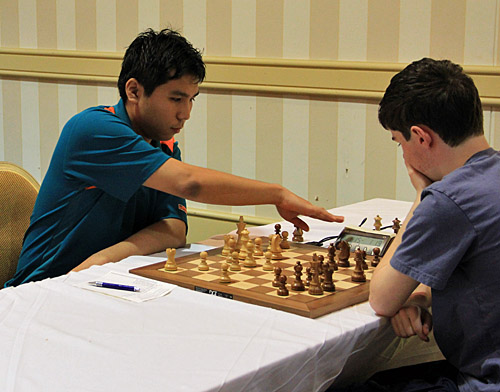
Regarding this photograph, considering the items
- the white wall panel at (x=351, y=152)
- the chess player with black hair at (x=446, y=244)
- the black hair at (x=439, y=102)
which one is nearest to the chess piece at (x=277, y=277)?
the chess player with black hair at (x=446, y=244)

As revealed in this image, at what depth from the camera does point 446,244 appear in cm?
135

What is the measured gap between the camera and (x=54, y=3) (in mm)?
4871

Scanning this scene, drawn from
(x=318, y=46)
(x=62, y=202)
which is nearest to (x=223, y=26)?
(x=318, y=46)

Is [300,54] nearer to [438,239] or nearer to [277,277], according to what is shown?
[277,277]

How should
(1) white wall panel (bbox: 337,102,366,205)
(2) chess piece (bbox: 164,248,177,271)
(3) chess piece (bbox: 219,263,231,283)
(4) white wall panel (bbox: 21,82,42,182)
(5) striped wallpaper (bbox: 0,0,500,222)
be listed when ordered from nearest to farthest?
1. (3) chess piece (bbox: 219,263,231,283)
2. (2) chess piece (bbox: 164,248,177,271)
3. (5) striped wallpaper (bbox: 0,0,500,222)
4. (1) white wall panel (bbox: 337,102,366,205)
5. (4) white wall panel (bbox: 21,82,42,182)

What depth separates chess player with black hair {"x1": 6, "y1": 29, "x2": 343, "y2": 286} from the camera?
1981 mm

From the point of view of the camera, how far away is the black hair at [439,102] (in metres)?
1.47

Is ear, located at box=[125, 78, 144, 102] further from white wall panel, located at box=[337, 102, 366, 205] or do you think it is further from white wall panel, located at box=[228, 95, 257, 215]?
white wall panel, located at box=[228, 95, 257, 215]

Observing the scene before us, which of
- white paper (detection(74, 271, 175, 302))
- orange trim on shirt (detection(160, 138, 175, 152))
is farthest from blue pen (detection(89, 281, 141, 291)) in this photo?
orange trim on shirt (detection(160, 138, 175, 152))

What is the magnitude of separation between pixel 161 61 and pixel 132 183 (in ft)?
1.30

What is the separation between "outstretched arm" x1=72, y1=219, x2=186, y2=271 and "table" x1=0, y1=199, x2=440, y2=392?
277 millimetres

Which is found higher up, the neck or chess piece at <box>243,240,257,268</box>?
the neck

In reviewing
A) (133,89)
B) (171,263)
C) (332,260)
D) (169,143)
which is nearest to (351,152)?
(169,143)

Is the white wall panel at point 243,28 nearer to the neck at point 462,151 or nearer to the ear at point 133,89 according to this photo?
the ear at point 133,89
